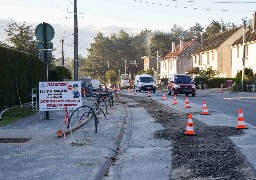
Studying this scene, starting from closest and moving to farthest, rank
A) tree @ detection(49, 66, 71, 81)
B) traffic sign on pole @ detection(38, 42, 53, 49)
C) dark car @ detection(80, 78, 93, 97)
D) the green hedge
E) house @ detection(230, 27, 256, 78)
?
traffic sign on pole @ detection(38, 42, 53, 49) → the green hedge → dark car @ detection(80, 78, 93, 97) → tree @ detection(49, 66, 71, 81) → house @ detection(230, 27, 256, 78)

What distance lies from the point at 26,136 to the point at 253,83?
4005 cm

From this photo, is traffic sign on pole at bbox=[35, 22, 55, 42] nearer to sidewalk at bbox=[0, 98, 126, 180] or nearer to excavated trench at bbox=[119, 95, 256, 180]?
sidewalk at bbox=[0, 98, 126, 180]

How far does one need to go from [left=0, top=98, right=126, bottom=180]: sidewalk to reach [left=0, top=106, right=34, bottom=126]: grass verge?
4.18 ft

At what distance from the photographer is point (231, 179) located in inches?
303

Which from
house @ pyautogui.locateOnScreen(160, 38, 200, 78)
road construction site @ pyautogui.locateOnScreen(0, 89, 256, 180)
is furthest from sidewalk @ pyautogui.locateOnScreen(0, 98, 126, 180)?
house @ pyautogui.locateOnScreen(160, 38, 200, 78)

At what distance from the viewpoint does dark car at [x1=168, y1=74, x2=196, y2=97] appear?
41125mm

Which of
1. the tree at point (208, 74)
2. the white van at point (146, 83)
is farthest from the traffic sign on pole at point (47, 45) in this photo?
the tree at point (208, 74)

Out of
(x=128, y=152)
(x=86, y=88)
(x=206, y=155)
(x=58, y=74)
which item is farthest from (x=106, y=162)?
(x=58, y=74)

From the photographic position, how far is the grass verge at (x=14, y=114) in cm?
1701

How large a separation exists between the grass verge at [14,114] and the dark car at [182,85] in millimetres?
21393

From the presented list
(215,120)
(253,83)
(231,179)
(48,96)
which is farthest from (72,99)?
(253,83)

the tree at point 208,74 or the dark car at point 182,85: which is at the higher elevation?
the tree at point 208,74

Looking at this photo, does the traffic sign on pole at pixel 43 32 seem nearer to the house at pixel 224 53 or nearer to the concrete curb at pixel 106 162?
the concrete curb at pixel 106 162

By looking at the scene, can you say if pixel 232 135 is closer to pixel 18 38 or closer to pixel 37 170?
pixel 37 170
